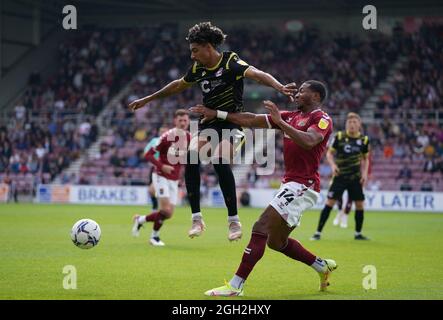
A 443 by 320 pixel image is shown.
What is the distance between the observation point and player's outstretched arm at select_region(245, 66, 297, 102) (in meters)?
8.71

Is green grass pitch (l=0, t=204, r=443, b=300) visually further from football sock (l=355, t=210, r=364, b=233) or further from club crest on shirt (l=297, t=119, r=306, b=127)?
club crest on shirt (l=297, t=119, r=306, b=127)

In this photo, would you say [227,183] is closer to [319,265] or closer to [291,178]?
[291,178]

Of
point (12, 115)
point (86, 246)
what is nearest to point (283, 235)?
point (86, 246)

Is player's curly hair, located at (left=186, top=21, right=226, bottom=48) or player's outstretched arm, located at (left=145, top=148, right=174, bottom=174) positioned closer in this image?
player's curly hair, located at (left=186, top=21, right=226, bottom=48)

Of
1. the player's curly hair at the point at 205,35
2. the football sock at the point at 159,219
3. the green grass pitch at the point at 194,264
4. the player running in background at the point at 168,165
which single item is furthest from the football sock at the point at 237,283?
the football sock at the point at 159,219

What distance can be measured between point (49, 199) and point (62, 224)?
1410 cm

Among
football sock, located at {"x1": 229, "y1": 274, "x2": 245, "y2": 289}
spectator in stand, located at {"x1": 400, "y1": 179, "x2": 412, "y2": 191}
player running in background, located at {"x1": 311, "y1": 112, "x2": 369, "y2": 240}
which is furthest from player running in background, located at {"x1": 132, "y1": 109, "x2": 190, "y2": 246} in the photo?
spectator in stand, located at {"x1": 400, "y1": 179, "x2": 412, "y2": 191}

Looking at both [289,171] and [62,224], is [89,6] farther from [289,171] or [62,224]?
[289,171]

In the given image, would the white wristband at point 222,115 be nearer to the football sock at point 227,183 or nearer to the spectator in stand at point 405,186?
the football sock at point 227,183

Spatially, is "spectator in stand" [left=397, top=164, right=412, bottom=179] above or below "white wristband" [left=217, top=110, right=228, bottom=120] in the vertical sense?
below

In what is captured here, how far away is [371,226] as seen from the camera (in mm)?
22078

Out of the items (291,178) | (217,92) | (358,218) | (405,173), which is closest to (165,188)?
(358,218)

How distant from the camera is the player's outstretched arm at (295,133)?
846 centimetres

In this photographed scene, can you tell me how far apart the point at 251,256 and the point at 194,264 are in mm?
3430
